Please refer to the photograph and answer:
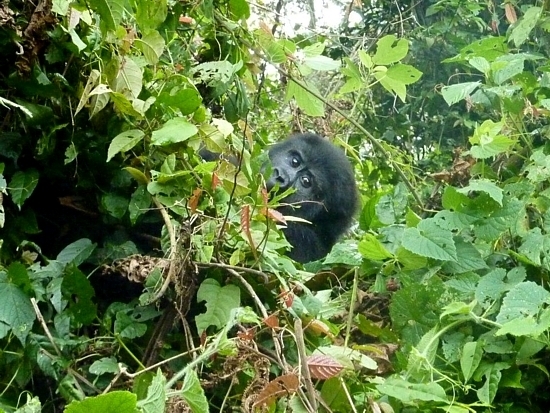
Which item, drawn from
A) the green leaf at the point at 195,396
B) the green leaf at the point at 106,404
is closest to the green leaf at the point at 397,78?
the green leaf at the point at 195,396

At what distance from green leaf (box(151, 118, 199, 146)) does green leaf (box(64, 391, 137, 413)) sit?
2.02 ft

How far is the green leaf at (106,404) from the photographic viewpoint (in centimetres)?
72

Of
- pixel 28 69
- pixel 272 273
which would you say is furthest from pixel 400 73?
pixel 28 69

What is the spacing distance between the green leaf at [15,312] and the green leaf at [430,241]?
71cm

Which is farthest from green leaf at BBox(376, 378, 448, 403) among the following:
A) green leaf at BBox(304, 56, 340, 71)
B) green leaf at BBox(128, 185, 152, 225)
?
green leaf at BBox(304, 56, 340, 71)

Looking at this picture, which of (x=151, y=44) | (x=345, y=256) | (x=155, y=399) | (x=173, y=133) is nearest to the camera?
(x=155, y=399)

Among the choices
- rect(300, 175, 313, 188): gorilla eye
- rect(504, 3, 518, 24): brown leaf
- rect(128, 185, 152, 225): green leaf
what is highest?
rect(504, 3, 518, 24): brown leaf

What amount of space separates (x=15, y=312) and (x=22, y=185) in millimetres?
276

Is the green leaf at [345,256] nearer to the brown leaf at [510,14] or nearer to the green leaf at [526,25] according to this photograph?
the green leaf at [526,25]

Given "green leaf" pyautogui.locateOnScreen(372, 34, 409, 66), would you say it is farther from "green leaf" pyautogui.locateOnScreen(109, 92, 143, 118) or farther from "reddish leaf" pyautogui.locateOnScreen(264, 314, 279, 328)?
"reddish leaf" pyautogui.locateOnScreen(264, 314, 279, 328)

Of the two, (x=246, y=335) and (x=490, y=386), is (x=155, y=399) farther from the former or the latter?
(x=490, y=386)

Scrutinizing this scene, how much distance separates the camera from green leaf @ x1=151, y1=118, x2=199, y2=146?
1.25 metres

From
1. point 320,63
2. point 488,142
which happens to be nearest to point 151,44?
point 320,63

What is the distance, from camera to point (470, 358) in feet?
3.89
